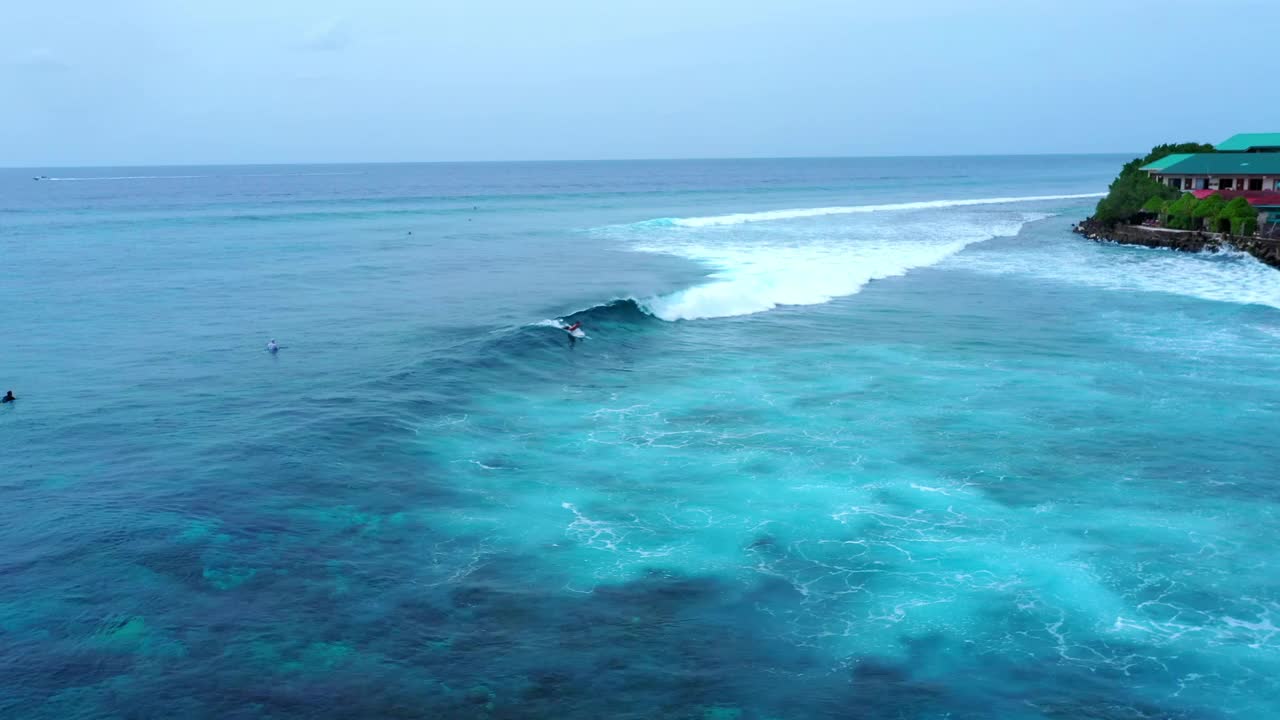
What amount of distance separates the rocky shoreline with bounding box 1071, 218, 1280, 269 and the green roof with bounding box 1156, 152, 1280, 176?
9102mm

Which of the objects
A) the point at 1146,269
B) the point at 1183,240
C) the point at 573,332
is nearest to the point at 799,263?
the point at 1146,269

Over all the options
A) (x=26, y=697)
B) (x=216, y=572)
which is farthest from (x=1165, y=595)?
(x=26, y=697)

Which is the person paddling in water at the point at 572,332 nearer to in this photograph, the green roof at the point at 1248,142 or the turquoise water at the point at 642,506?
the turquoise water at the point at 642,506

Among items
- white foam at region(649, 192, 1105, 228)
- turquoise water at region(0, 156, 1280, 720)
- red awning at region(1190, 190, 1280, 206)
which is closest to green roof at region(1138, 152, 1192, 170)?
red awning at region(1190, 190, 1280, 206)

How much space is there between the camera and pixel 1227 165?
241ft

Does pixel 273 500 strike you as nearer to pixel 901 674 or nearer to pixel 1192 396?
pixel 901 674

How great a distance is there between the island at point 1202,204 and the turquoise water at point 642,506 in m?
19.5

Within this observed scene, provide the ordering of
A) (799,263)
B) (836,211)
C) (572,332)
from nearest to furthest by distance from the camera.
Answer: (572,332) < (799,263) < (836,211)

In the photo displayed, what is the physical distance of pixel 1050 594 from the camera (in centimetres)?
1719

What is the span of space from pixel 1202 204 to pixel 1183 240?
4.07 metres

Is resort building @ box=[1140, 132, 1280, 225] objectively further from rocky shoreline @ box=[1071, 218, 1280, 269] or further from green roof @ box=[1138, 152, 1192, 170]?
rocky shoreline @ box=[1071, 218, 1280, 269]

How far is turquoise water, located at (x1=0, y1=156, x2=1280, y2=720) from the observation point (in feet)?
47.9

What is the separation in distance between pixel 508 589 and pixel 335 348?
1990 centimetres

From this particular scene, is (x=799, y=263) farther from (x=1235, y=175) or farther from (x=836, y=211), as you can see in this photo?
(x=836, y=211)
